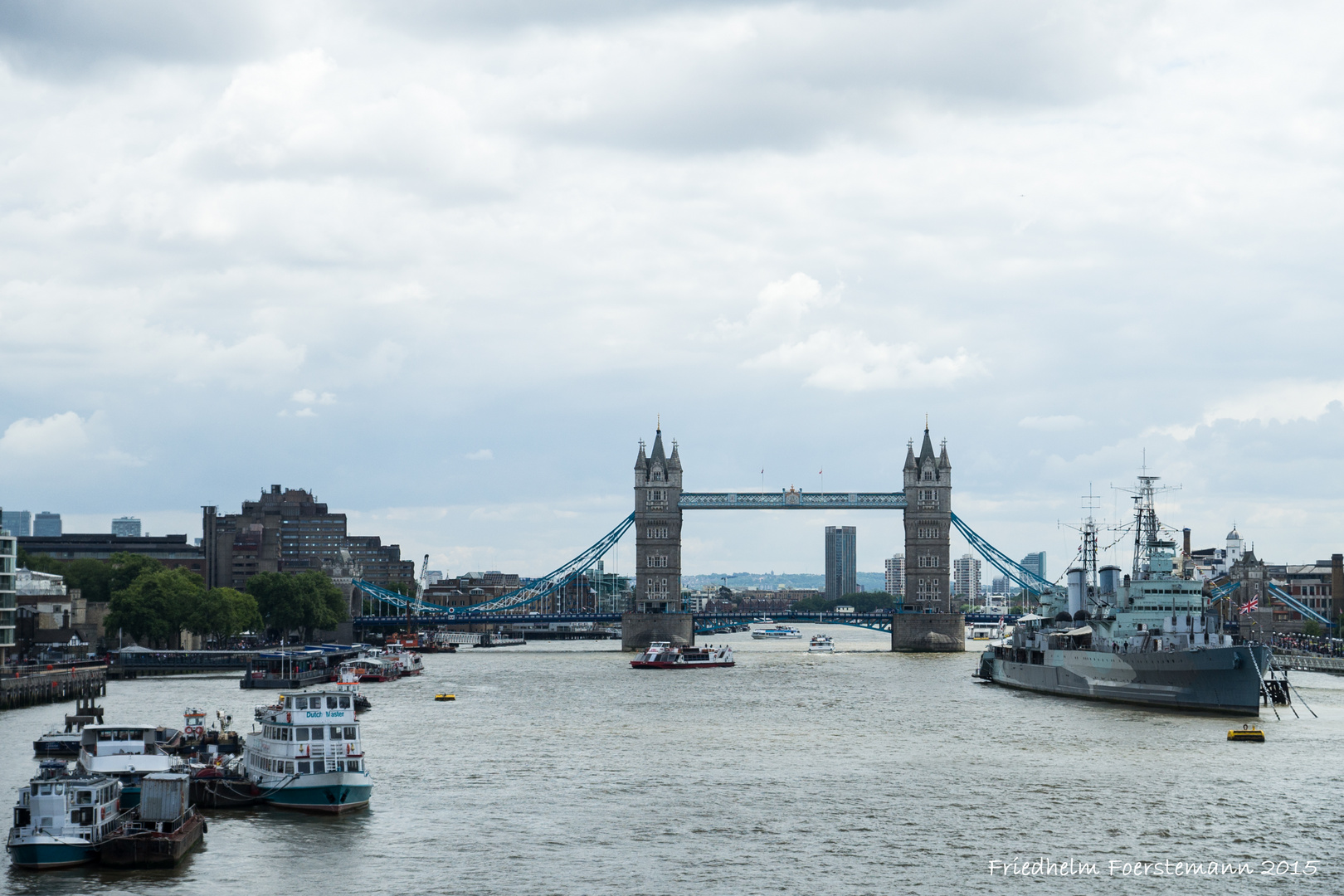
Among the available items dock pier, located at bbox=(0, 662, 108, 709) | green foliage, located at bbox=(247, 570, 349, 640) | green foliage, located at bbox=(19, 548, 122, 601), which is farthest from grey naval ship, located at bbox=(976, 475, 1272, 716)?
green foliage, located at bbox=(19, 548, 122, 601)

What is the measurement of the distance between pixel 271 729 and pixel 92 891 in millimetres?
10902

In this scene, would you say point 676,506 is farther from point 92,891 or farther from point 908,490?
point 92,891

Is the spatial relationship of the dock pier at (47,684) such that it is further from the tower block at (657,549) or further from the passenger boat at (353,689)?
the tower block at (657,549)

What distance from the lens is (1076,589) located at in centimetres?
9775

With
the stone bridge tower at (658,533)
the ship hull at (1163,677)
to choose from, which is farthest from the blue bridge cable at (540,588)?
the ship hull at (1163,677)

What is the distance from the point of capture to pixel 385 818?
41.7 m

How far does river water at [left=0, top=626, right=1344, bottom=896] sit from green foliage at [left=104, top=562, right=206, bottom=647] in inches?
1640

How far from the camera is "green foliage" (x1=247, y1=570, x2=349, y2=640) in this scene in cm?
14338

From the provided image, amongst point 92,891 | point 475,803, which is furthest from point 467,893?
point 475,803

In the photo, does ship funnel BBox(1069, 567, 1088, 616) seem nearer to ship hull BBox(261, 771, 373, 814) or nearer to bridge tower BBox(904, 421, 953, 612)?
bridge tower BBox(904, 421, 953, 612)

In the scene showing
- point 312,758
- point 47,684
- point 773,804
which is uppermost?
point 312,758

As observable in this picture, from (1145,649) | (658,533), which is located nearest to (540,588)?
(658,533)

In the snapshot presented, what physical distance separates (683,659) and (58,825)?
282 ft

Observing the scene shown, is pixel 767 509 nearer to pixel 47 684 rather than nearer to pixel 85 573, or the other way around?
pixel 85 573
